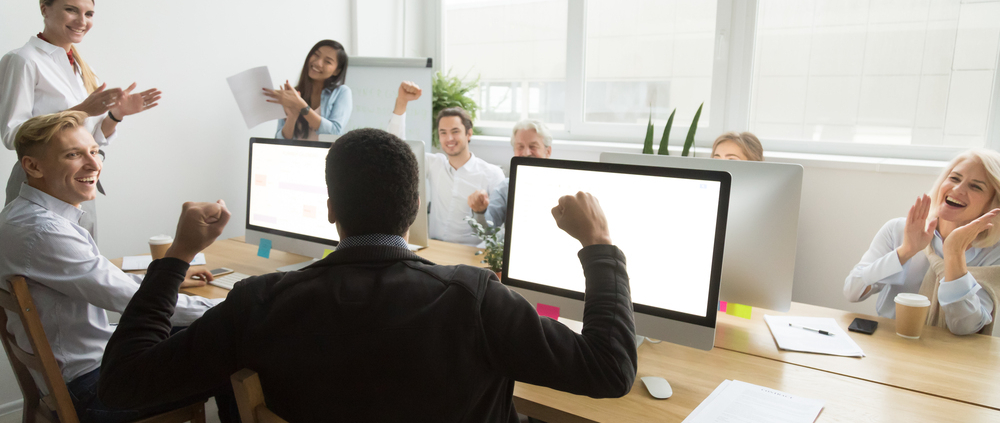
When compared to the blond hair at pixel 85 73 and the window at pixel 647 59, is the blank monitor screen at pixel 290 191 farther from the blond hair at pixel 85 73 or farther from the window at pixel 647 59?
the window at pixel 647 59

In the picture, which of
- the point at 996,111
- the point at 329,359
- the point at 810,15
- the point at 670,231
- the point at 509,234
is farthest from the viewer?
the point at 810,15

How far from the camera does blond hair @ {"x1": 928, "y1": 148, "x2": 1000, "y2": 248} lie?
1718mm

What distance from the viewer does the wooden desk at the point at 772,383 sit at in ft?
3.67

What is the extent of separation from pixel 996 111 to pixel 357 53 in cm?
363

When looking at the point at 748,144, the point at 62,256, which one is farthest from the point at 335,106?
the point at 748,144

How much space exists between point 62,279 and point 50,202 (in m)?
0.27

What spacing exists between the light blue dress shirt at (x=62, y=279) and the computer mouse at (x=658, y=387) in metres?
1.22

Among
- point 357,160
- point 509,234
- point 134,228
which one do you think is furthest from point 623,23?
point 357,160

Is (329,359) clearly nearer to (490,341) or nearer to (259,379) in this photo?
(259,379)

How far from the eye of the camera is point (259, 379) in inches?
33.3

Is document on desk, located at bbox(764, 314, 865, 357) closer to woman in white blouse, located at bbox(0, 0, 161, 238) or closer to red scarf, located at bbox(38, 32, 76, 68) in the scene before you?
woman in white blouse, located at bbox(0, 0, 161, 238)

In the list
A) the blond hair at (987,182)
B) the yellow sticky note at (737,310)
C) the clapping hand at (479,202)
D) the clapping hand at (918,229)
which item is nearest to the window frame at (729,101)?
the blond hair at (987,182)

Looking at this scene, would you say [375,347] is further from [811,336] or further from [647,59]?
[647,59]

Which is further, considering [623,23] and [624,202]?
[623,23]
